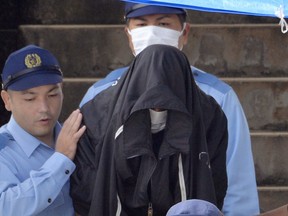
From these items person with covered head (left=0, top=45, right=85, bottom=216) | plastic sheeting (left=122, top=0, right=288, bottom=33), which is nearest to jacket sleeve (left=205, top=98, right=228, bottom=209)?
plastic sheeting (left=122, top=0, right=288, bottom=33)

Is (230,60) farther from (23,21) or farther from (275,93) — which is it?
(23,21)

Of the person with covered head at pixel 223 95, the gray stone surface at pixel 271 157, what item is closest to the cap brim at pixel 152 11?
the person with covered head at pixel 223 95

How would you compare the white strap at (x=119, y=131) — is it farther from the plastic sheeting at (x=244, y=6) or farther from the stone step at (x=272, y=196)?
the stone step at (x=272, y=196)

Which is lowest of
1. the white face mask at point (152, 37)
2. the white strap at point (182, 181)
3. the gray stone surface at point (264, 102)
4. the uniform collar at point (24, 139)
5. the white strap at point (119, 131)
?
the gray stone surface at point (264, 102)

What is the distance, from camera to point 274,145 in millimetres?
6004

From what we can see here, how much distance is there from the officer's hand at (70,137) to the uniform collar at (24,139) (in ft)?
0.40

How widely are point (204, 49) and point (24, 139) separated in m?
2.94

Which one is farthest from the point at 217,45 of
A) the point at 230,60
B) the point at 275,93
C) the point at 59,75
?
the point at 59,75

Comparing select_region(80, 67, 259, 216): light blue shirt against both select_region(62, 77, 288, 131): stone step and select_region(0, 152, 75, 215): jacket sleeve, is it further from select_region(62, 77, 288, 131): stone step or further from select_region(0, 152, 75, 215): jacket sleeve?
select_region(62, 77, 288, 131): stone step

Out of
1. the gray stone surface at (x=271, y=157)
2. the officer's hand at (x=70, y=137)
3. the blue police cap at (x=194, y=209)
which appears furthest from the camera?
the gray stone surface at (x=271, y=157)

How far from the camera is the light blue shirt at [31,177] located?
3455 mm

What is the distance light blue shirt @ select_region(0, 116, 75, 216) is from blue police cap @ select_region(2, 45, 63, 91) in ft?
0.56

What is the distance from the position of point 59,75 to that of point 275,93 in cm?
277

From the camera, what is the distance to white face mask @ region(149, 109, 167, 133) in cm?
337
